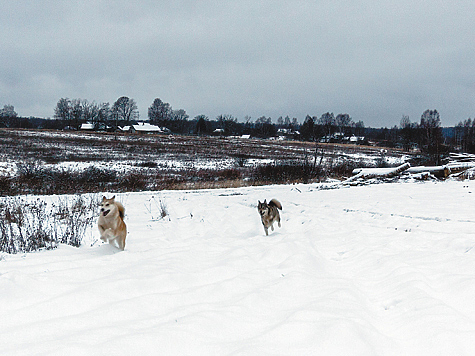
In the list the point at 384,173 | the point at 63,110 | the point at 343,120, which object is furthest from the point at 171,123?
the point at 384,173

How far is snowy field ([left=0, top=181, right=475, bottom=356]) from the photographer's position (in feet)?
8.38

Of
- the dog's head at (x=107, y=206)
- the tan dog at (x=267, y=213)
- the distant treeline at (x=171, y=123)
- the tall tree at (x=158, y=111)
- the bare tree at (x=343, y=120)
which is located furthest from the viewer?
the bare tree at (x=343, y=120)

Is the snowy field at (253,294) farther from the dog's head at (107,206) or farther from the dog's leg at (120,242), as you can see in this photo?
the dog's head at (107,206)

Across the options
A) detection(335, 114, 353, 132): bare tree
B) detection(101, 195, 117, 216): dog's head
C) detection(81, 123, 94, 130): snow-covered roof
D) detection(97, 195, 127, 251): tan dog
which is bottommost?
detection(97, 195, 127, 251): tan dog

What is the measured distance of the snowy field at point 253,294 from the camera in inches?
101

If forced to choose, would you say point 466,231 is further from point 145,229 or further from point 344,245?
point 145,229

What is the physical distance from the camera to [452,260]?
4672 mm

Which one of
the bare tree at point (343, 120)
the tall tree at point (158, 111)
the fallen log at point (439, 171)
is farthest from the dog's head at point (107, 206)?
the bare tree at point (343, 120)

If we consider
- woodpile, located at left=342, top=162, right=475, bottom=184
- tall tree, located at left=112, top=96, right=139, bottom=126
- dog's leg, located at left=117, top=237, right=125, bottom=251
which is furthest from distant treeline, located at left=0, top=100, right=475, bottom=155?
dog's leg, located at left=117, top=237, right=125, bottom=251

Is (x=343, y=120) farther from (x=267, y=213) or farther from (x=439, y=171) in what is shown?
(x=267, y=213)

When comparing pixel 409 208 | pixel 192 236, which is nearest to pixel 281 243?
pixel 192 236

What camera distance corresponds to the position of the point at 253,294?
3725mm

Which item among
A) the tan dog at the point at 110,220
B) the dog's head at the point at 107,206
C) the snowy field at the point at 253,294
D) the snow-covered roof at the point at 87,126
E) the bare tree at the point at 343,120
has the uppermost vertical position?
the bare tree at the point at 343,120

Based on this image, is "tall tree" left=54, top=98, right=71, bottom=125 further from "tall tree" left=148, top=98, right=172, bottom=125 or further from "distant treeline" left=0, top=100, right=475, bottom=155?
"tall tree" left=148, top=98, right=172, bottom=125
